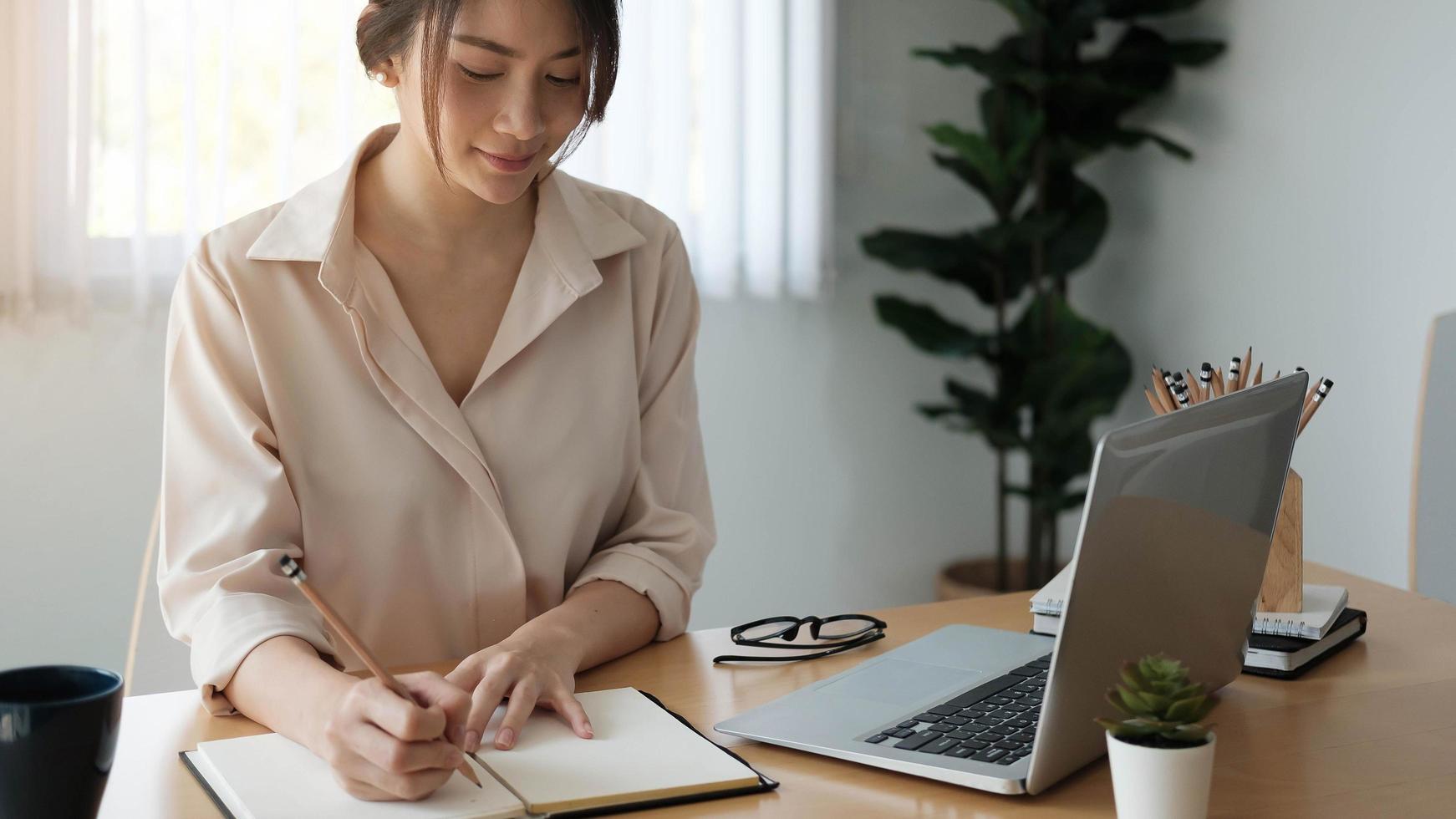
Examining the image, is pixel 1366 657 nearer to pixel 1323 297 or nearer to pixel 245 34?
pixel 1323 297

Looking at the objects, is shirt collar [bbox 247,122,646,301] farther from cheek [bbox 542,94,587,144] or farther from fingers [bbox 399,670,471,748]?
fingers [bbox 399,670,471,748]

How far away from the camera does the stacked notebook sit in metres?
1.15


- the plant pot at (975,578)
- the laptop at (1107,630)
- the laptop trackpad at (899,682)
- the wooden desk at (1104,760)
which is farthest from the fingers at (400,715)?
the plant pot at (975,578)

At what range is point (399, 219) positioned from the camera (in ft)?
4.53

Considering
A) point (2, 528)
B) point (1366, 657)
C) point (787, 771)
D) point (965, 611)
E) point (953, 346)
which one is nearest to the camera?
point (787, 771)

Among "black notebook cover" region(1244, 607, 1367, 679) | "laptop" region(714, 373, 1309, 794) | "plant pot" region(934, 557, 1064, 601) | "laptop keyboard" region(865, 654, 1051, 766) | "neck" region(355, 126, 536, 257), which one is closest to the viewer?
"laptop" region(714, 373, 1309, 794)

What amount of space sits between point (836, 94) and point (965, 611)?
73.7 inches

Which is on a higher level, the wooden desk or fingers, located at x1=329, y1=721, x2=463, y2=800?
fingers, located at x1=329, y1=721, x2=463, y2=800

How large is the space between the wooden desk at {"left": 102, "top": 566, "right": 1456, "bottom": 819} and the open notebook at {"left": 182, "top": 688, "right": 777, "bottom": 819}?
0.06ft

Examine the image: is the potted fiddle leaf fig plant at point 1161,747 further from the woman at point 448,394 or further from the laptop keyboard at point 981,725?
the woman at point 448,394

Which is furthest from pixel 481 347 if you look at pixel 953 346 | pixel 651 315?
pixel 953 346

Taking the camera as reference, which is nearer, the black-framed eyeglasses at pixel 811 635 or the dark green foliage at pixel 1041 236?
the black-framed eyeglasses at pixel 811 635

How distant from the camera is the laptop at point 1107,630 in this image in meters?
0.82

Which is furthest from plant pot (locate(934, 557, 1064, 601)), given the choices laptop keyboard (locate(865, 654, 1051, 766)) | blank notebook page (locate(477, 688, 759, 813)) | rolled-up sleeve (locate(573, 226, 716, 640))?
blank notebook page (locate(477, 688, 759, 813))
